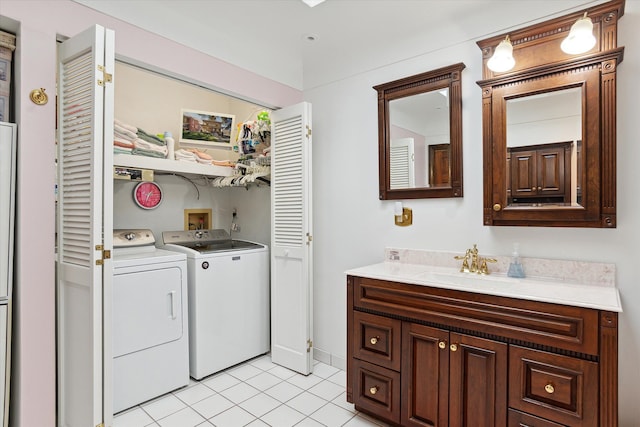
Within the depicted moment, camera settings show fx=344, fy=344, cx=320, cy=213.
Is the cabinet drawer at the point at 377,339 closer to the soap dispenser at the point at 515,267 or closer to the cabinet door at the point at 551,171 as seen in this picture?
the soap dispenser at the point at 515,267

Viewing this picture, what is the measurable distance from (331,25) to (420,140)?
107 centimetres

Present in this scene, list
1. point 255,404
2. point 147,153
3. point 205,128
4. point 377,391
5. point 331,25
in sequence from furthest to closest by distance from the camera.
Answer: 1. point 205,128
2. point 147,153
3. point 331,25
4. point 255,404
5. point 377,391

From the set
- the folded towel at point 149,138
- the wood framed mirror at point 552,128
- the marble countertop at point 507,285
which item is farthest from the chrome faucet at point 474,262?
the folded towel at point 149,138

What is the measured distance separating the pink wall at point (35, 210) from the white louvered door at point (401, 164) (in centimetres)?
212

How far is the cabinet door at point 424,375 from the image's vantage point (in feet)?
5.98

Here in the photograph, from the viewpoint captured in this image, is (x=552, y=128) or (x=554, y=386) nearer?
(x=554, y=386)

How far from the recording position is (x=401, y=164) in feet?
8.45

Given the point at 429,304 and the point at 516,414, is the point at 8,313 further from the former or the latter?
the point at 516,414

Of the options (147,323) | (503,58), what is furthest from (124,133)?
(503,58)

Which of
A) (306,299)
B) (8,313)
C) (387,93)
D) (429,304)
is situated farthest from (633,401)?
(8,313)

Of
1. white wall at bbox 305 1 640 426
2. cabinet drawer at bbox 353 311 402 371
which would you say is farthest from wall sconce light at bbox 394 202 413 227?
cabinet drawer at bbox 353 311 402 371

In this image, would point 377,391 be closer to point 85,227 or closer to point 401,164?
point 401,164

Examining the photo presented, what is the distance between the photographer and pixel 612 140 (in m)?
1.76

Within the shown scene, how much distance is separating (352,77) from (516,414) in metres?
2.52
